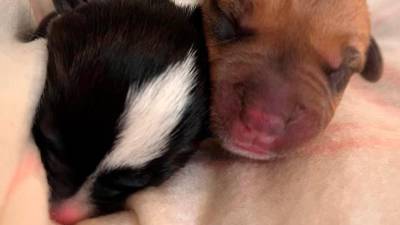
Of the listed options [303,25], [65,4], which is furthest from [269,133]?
[65,4]

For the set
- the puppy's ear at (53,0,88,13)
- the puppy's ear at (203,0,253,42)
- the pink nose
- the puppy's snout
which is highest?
the puppy's ear at (53,0,88,13)

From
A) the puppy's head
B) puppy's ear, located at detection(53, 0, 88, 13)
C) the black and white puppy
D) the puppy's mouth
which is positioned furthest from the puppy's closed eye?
puppy's ear, located at detection(53, 0, 88, 13)

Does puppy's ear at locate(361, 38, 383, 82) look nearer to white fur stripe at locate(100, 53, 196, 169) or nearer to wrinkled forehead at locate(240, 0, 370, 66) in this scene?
wrinkled forehead at locate(240, 0, 370, 66)

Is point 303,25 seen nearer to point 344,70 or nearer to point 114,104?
point 344,70

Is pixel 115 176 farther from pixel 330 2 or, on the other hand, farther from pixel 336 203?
pixel 330 2

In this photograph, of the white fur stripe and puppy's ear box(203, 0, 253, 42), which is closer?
the white fur stripe
